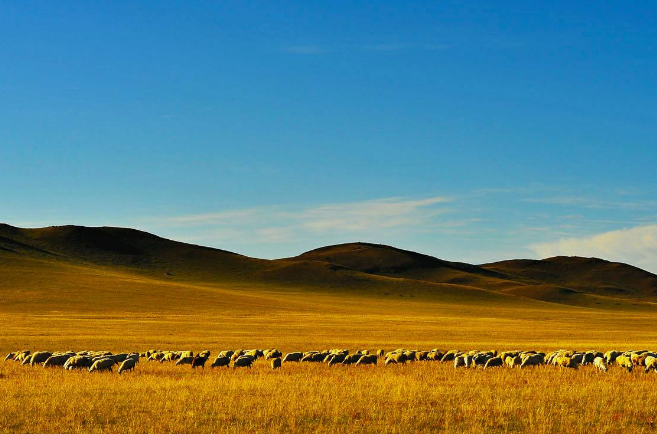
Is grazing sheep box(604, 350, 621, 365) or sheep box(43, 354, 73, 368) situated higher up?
grazing sheep box(604, 350, 621, 365)

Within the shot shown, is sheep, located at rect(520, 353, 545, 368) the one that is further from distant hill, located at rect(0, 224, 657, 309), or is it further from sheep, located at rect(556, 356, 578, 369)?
distant hill, located at rect(0, 224, 657, 309)

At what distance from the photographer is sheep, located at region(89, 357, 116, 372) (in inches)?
798

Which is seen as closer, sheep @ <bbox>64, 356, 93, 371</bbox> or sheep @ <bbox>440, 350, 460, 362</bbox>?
sheep @ <bbox>64, 356, 93, 371</bbox>

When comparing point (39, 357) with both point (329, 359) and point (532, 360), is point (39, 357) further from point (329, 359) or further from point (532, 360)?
point (532, 360)

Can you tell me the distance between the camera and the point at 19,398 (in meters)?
14.1

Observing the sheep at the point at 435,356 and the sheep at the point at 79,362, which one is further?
the sheep at the point at 435,356

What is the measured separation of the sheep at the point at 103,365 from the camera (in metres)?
20.3

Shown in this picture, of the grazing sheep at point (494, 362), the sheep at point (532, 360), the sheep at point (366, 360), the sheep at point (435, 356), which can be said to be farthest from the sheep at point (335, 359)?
the sheep at point (532, 360)

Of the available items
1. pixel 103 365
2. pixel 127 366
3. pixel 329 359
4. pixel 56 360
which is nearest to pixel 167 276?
pixel 329 359

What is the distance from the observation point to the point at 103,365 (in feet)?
67.3

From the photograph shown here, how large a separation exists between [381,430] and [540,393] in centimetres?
533

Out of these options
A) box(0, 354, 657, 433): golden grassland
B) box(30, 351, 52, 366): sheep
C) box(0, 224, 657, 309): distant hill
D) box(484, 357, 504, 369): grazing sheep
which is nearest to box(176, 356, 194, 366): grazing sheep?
box(0, 354, 657, 433): golden grassland

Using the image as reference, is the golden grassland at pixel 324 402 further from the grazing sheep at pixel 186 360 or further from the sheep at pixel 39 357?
the grazing sheep at pixel 186 360

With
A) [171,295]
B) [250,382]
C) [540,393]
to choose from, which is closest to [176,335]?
[250,382]
